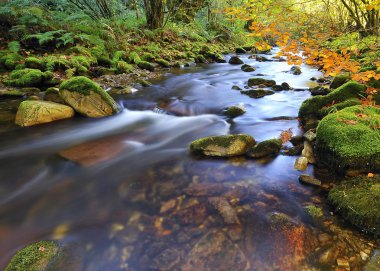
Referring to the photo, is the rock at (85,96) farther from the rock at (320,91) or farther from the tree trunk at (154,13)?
the tree trunk at (154,13)

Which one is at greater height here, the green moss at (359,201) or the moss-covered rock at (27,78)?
the moss-covered rock at (27,78)

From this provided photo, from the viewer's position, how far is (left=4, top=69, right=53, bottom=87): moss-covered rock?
7230mm

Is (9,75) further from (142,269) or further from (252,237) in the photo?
(252,237)

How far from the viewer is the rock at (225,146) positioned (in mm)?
4355

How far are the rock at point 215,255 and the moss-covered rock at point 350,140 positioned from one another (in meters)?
1.90

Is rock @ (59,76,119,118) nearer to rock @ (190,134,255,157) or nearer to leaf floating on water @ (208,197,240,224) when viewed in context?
rock @ (190,134,255,157)

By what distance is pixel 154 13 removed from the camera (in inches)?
553

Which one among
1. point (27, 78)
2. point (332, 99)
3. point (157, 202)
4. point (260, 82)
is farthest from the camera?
point (260, 82)

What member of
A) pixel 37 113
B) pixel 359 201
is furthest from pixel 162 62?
pixel 359 201

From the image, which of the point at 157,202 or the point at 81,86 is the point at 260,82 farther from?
the point at 157,202

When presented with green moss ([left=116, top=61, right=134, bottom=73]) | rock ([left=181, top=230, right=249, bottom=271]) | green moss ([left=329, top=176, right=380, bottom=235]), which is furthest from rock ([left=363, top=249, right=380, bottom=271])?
green moss ([left=116, top=61, right=134, bottom=73])

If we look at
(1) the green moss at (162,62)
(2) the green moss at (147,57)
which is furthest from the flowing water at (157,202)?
(1) the green moss at (162,62)

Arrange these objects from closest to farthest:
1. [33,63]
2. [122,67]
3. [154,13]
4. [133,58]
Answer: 1. [33,63]
2. [122,67]
3. [133,58]
4. [154,13]

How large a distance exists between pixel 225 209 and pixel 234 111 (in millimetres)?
3736
